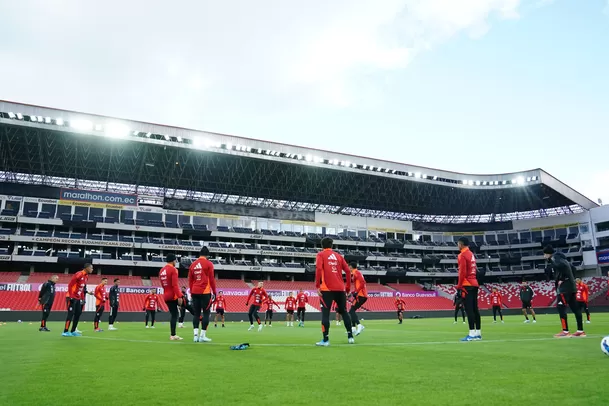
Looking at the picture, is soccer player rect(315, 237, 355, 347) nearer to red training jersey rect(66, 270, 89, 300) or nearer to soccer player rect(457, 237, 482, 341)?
soccer player rect(457, 237, 482, 341)

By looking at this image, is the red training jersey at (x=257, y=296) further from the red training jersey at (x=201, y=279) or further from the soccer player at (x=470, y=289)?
the soccer player at (x=470, y=289)

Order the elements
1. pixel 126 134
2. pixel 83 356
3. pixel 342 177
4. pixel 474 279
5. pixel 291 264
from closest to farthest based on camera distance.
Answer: pixel 83 356, pixel 474 279, pixel 126 134, pixel 342 177, pixel 291 264

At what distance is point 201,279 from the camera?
11.4 m

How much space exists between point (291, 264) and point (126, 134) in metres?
29.4

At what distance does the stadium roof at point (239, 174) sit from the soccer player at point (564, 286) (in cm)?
4058

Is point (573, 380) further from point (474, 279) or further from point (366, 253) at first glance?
point (366, 253)

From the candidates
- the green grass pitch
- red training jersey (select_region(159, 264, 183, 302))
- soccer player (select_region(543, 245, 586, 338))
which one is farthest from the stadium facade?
the green grass pitch

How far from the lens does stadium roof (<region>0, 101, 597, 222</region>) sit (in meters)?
44.4

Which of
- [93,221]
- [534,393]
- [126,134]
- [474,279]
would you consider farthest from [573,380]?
[93,221]

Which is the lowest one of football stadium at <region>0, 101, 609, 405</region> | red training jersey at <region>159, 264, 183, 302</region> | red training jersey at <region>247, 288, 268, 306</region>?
red training jersey at <region>247, 288, 268, 306</region>

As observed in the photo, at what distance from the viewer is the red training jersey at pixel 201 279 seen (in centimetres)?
1135

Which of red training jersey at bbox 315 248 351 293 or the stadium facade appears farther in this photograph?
the stadium facade

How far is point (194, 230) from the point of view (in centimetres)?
5903

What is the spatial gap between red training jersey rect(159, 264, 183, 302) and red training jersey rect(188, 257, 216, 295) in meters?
0.94
